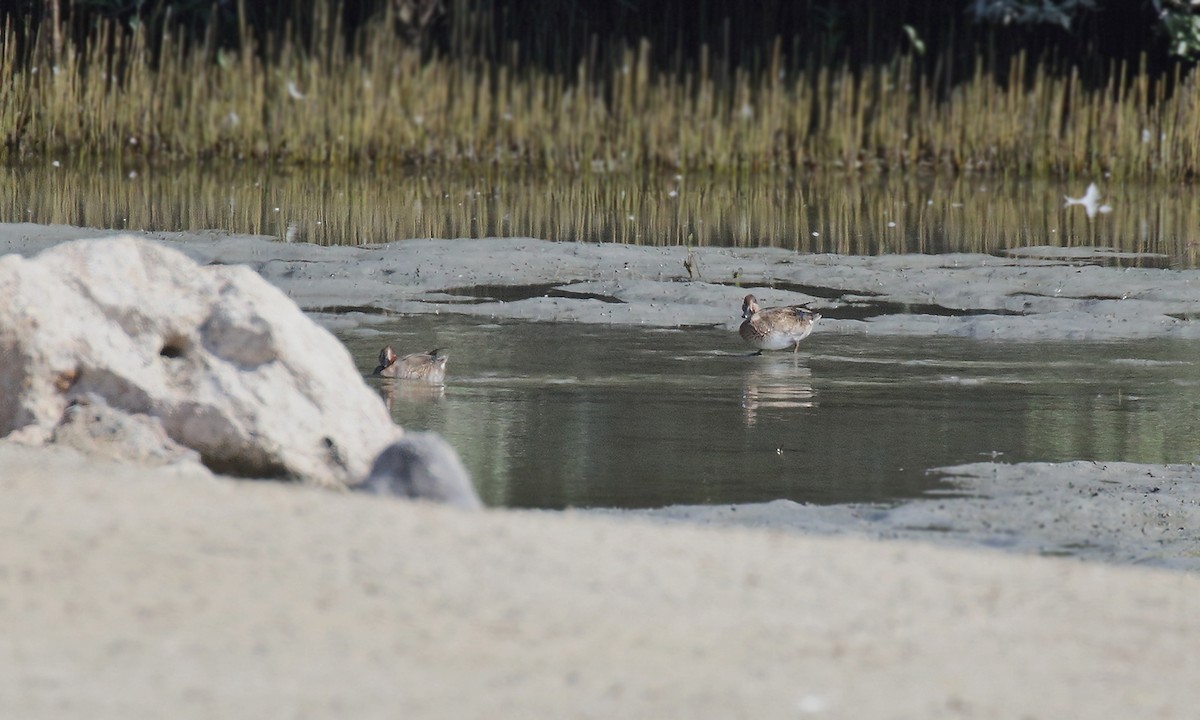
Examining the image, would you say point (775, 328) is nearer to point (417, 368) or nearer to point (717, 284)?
point (417, 368)

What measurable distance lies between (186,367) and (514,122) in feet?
37.8

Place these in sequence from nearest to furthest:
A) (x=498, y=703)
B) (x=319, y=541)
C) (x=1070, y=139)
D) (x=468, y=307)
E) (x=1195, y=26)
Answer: (x=498, y=703) < (x=319, y=541) < (x=468, y=307) < (x=1070, y=139) < (x=1195, y=26)

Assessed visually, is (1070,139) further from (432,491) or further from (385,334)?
(432,491)

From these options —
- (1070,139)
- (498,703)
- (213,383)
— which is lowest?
(498,703)

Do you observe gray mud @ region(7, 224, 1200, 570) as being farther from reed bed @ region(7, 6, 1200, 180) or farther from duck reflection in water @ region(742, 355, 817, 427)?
reed bed @ region(7, 6, 1200, 180)

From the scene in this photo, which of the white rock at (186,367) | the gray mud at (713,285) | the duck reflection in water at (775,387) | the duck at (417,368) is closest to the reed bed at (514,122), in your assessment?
the gray mud at (713,285)

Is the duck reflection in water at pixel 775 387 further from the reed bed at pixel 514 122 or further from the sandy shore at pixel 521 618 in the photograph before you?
the reed bed at pixel 514 122

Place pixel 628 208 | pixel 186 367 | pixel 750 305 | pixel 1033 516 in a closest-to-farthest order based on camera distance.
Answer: pixel 1033 516 < pixel 186 367 < pixel 750 305 < pixel 628 208

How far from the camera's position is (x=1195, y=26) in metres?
18.3

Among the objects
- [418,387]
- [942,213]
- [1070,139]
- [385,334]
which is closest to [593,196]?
[942,213]

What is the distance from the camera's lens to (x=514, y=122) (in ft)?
56.2

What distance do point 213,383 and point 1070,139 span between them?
12.2 meters

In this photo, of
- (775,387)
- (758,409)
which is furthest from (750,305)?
(758,409)

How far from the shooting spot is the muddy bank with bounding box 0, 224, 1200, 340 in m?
9.32
